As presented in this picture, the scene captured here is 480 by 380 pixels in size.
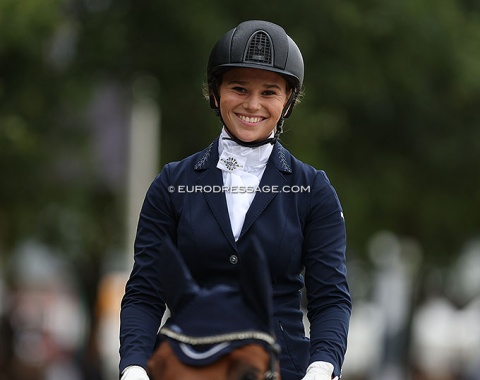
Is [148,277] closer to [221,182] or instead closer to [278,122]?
[221,182]

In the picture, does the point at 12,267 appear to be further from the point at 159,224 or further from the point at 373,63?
the point at 159,224

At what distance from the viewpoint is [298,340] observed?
531 centimetres

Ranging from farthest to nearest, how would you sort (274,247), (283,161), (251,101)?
(283,161) < (251,101) < (274,247)

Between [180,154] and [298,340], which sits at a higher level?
[180,154]

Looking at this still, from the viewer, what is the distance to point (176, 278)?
15.3 ft

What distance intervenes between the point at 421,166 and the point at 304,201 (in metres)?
16.6

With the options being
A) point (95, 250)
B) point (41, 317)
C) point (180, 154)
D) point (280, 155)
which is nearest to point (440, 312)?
point (41, 317)

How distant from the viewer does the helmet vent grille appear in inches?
208

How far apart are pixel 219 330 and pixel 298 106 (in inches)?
476

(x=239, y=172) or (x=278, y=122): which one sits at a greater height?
(x=278, y=122)

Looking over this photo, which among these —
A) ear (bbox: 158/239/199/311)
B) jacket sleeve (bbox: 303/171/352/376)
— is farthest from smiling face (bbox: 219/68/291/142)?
ear (bbox: 158/239/199/311)

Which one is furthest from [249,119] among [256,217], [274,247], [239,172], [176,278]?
[176,278]

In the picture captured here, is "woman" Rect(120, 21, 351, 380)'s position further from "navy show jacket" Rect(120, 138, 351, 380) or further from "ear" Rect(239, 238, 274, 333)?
"ear" Rect(239, 238, 274, 333)

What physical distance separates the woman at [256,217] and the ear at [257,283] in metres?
0.58
